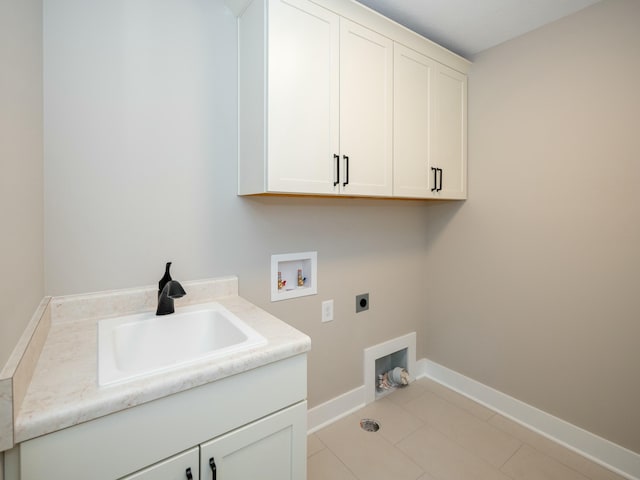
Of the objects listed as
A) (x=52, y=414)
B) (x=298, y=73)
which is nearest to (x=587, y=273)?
Result: (x=298, y=73)

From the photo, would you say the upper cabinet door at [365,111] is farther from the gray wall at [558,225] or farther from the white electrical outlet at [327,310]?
the gray wall at [558,225]

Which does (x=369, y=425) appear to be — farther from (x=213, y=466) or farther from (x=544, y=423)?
(x=213, y=466)

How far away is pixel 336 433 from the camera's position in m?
1.76

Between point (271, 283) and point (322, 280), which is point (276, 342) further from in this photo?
point (322, 280)

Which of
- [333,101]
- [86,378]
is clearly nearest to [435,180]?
[333,101]

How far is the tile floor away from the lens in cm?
149

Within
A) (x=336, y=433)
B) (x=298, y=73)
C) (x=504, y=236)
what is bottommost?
(x=336, y=433)

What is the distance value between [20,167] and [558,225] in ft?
7.51

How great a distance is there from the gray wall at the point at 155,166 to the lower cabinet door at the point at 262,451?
670 mm

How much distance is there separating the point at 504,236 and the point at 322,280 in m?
1.17

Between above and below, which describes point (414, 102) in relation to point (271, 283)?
above

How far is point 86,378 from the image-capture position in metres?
0.77

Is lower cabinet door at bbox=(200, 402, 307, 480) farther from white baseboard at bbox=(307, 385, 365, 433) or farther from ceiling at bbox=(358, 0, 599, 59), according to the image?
ceiling at bbox=(358, 0, 599, 59)

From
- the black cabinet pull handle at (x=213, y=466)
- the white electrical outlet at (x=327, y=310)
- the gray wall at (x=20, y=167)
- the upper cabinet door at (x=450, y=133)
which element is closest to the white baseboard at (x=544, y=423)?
the white electrical outlet at (x=327, y=310)
